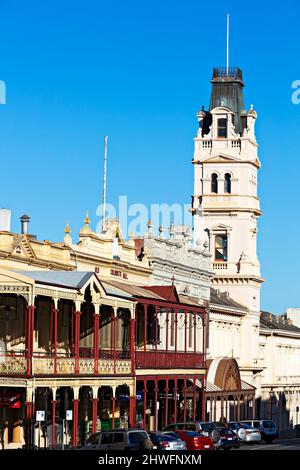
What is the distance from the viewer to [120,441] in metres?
44.8

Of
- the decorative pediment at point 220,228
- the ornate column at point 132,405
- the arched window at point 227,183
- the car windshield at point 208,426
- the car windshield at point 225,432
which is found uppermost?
the arched window at point 227,183

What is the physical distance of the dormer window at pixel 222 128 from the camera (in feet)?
328

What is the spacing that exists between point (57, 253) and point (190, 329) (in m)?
19.4

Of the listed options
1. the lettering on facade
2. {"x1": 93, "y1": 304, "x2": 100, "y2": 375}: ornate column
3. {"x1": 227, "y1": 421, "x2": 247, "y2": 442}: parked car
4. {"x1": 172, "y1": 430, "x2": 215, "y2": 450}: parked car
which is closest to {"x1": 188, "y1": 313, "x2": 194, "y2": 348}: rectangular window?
the lettering on facade

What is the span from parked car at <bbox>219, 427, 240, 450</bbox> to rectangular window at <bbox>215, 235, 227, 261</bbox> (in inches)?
1575

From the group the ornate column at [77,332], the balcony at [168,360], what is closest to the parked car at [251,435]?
the balcony at [168,360]

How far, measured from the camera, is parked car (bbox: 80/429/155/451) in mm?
44406

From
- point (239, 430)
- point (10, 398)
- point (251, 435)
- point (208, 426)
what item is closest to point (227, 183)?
point (251, 435)

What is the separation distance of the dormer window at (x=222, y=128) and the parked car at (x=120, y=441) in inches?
2207

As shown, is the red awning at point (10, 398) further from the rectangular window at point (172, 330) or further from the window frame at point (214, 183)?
the window frame at point (214, 183)

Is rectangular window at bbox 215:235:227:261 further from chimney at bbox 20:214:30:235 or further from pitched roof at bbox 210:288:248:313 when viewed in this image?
chimney at bbox 20:214:30:235

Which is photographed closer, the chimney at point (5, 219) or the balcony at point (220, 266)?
the chimney at point (5, 219)
